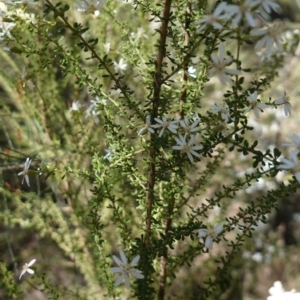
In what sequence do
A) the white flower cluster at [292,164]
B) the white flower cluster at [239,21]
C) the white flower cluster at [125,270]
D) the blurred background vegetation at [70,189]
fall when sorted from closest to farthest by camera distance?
the white flower cluster at [239,21], the white flower cluster at [292,164], the white flower cluster at [125,270], the blurred background vegetation at [70,189]

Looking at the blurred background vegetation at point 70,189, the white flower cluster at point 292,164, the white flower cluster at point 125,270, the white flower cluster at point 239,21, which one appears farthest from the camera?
the blurred background vegetation at point 70,189

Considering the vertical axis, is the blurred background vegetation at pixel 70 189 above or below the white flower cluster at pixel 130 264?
above

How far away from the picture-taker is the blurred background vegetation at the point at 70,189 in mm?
1303

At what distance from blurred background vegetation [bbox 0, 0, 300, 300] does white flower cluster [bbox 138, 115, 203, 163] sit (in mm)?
123

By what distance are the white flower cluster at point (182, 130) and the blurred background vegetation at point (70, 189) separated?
4.9 inches

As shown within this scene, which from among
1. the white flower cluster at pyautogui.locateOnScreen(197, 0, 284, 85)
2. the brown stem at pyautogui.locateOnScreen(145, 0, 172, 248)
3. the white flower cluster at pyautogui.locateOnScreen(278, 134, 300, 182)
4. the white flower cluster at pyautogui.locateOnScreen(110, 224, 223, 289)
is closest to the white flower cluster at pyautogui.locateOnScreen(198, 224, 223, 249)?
the white flower cluster at pyautogui.locateOnScreen(110, 224, 223, 289)

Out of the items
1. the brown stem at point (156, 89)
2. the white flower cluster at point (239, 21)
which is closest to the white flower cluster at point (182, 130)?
the brown stem at point (156, 89)

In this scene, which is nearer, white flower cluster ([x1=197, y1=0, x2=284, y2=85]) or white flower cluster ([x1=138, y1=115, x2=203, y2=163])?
white flower cluster ([x1=197, y1=0, x2=284, y2=85])

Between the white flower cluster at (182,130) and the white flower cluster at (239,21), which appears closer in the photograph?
the white flower cluster at (239,21)

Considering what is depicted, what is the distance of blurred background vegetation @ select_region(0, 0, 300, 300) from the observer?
1.30 m

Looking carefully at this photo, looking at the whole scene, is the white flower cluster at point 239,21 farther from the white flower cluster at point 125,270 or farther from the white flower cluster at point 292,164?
the white flower cluster at point 125,270

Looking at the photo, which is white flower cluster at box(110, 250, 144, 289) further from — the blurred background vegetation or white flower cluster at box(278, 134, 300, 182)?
white flower cluster at box(278, 134, 300, 182)

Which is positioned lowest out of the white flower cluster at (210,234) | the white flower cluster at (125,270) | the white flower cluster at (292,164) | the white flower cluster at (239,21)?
the white flower cluster at (125,270)

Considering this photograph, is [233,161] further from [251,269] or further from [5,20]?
[5,20]
